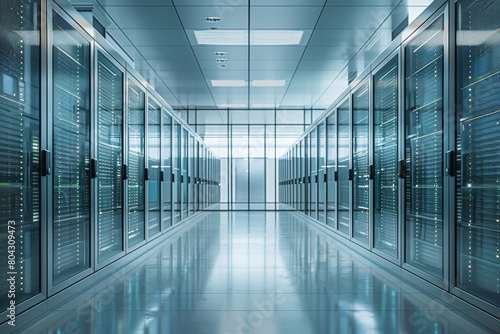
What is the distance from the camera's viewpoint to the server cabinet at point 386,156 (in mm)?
4746

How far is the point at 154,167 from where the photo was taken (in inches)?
282

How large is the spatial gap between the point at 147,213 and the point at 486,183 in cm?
489

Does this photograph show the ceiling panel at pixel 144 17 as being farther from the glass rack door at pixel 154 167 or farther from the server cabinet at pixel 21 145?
the server cabinet at pixel 21 145

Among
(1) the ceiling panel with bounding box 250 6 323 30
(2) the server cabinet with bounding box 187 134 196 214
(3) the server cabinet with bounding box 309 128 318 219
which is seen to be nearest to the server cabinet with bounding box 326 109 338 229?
(3) the server cabinet with bounding box 309 128 318 219

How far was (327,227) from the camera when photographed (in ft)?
28.8

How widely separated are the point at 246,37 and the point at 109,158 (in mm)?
3852

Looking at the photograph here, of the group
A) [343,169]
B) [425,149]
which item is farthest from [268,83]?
[425,149]

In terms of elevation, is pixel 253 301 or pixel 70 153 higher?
pixel 70 153

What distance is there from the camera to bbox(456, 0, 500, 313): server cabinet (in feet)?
9.20

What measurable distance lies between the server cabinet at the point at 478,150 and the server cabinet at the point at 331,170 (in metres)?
4.75

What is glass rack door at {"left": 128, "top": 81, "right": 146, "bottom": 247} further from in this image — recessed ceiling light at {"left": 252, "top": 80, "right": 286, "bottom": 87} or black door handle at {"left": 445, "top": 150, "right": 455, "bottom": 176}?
recessed ceiling light at {"left": 252, "top": 80, "right": 286, "bottom": 87}

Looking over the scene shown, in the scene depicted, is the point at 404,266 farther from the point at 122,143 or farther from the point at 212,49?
the point at 212,49

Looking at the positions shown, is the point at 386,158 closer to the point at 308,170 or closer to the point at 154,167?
the point at 154,167

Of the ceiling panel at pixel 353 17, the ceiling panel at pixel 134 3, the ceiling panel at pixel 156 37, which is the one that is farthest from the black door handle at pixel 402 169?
the ceiling panel at pixel 156 37
